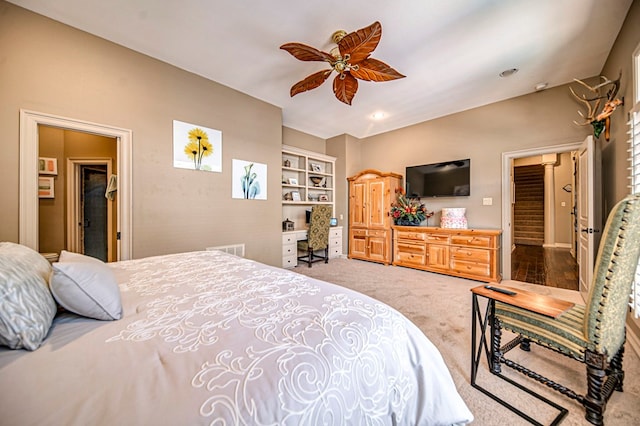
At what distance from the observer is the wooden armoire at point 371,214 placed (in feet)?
16.0

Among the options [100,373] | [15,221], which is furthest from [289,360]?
[15,221]

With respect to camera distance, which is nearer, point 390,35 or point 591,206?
point 390,35

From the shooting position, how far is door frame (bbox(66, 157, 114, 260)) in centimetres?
348

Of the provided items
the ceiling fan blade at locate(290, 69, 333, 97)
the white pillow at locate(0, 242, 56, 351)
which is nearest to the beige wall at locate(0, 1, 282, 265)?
the ceiling fan blade at locate(290, 69, 333, 97)

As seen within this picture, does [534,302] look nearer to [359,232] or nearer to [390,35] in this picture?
[390,35]

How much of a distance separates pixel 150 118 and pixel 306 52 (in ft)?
6.60

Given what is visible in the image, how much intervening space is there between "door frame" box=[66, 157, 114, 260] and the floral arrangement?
16.0 feet

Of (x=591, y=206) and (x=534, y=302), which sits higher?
(x=591, y=206)

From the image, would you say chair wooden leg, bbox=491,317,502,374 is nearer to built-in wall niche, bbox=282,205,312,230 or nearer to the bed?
Answer: the bed

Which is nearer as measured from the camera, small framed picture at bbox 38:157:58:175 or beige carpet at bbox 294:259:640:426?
beige carpet at bbox 294:259:640:426

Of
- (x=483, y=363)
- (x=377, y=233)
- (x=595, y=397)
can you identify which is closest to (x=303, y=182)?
(x=377, y=233)

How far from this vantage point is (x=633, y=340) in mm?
1972

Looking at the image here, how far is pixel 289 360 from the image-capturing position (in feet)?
2.37

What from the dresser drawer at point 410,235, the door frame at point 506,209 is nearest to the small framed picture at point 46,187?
the dresser drawer at point 410,235
